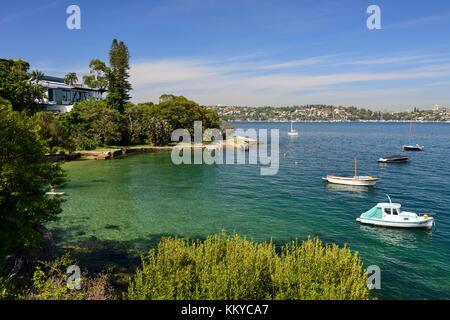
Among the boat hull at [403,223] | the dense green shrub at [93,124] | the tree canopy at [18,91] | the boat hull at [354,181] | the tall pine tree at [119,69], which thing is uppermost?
the tall pine tree at [119,69]

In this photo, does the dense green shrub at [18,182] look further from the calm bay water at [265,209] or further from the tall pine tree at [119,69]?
the tall pine tree at [119,69]

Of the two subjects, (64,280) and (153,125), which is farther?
(153,125)

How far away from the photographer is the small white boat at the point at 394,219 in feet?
87.9

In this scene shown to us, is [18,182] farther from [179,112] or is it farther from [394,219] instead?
[179,112]

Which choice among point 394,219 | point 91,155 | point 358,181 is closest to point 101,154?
point 91,155

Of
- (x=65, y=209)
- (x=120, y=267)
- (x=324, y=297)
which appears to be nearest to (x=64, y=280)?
(x=120, y=267)

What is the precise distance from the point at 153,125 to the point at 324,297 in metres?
81.1

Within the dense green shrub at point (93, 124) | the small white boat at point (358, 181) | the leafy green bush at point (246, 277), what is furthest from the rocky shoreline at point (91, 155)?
the leafy green bush at point (246, 277)

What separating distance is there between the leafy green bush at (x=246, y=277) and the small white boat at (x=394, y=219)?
1658 centimetres

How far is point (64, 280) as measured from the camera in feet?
42.6

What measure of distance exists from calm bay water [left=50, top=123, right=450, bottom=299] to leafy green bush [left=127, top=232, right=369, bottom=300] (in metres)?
7.36

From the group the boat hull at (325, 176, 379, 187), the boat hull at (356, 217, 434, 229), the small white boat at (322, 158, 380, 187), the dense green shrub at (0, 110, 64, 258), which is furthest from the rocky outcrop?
the boat hull at (356, 217, 434, 229)
